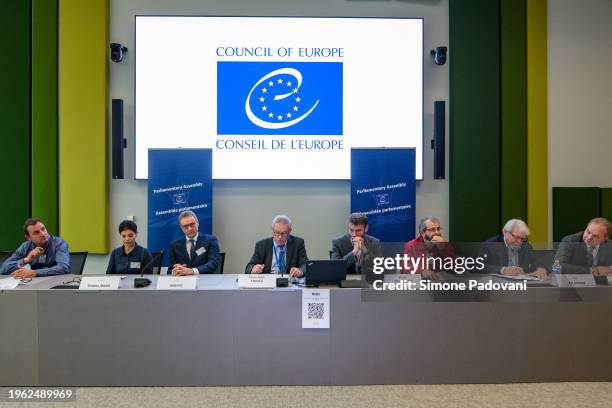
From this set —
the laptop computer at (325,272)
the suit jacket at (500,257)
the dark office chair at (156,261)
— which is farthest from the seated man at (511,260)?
the dark office chair at (156,261)

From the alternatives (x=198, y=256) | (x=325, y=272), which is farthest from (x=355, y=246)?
(x=198, y=256)

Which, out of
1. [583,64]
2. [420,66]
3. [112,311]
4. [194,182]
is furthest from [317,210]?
[583,64]

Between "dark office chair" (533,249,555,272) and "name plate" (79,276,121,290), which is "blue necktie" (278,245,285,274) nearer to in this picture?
"name plate" (79,276,121,290)

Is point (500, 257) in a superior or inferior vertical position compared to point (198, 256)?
superior

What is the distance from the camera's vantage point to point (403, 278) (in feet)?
10.7

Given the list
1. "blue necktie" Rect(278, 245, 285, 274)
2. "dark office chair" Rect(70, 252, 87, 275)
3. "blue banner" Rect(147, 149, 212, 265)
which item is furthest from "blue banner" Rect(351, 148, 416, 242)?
"dark office chair" Rect(70, 252, 87, 275)

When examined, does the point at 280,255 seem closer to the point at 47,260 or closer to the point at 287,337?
the point at 287,337

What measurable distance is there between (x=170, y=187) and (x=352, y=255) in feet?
7.51

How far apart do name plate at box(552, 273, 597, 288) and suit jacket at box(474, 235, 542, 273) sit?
0.53ft

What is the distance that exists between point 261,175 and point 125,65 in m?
2.01

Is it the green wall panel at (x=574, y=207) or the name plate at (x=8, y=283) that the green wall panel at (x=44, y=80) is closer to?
the name plate at (x=8, y=283)

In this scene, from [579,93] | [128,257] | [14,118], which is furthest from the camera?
[579,93]

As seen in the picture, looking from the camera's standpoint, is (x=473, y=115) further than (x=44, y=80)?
Yes

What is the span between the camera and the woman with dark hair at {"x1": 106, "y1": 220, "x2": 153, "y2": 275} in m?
4.23
